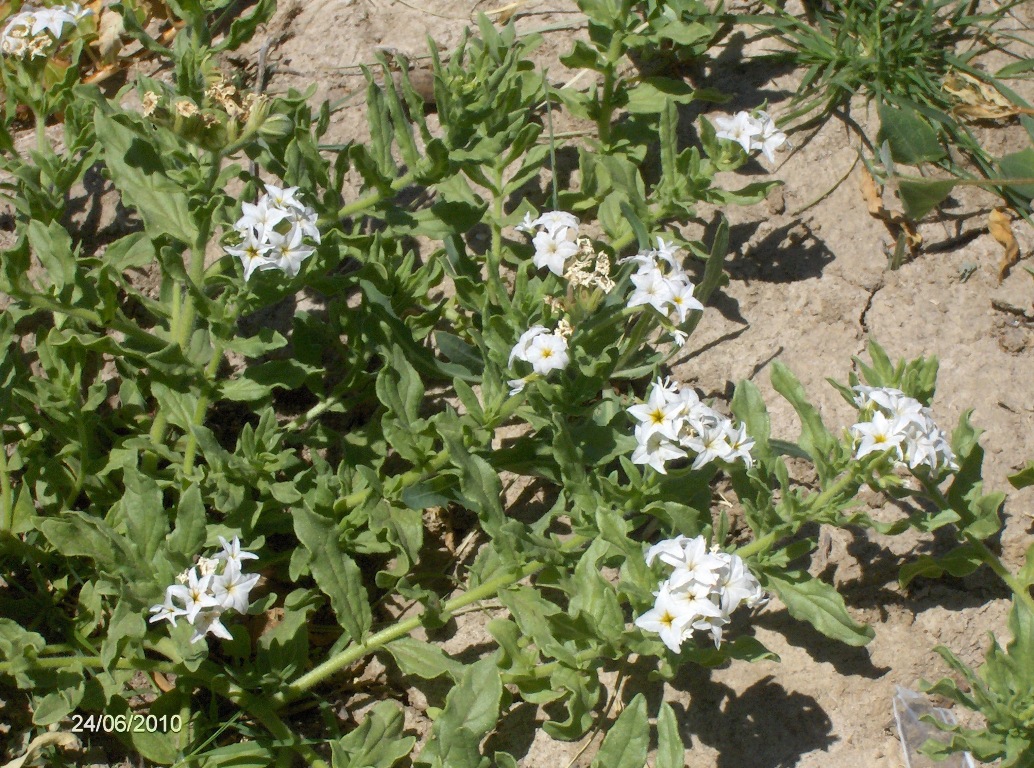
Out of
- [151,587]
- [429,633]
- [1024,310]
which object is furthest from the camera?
[1024,310]

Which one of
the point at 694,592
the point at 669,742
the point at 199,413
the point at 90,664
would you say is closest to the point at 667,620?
the point at 694,592

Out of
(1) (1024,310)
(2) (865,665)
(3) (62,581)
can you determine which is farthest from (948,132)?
(3) (62,581)

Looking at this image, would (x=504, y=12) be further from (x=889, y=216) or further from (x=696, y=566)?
(x=696, y=566)

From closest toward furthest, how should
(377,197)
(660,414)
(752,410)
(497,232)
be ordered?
(660,414), (752,410), (377,197), (497,232)

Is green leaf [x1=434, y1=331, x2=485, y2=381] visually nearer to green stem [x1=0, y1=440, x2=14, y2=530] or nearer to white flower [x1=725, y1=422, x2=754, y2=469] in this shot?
white flower [x1=725, y1=422, x2=754, y2=469]

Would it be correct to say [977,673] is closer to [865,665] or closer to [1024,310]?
[865,665]

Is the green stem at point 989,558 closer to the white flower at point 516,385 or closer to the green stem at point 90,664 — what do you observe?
the white flower at point 516,385
